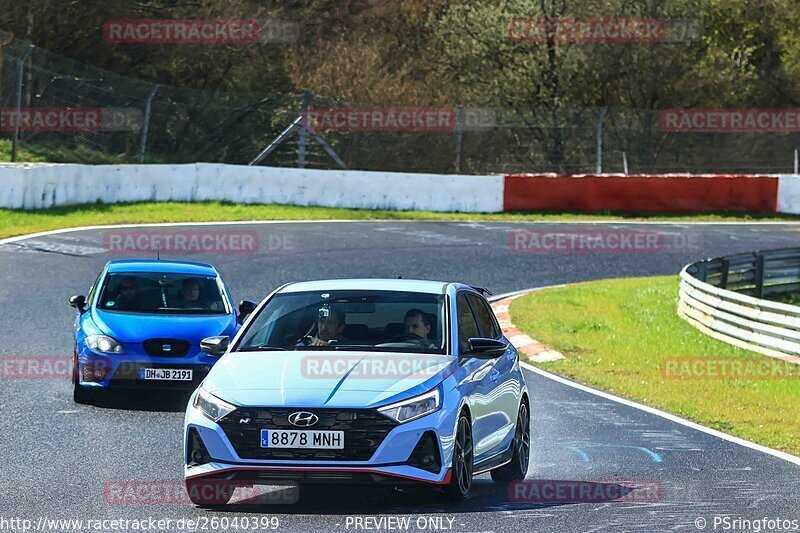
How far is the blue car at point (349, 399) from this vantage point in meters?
8.58

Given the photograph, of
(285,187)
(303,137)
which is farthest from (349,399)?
(303,137)

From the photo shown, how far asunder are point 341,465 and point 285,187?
27711mm

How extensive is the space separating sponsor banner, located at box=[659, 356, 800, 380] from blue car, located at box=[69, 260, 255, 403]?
5.76 metres

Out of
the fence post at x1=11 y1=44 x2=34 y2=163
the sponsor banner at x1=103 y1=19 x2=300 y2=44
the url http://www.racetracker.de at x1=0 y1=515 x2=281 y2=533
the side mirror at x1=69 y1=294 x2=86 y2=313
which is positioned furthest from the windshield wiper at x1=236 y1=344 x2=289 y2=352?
the sponsor banner at x1=103 y1=19 x2=300 y2=44

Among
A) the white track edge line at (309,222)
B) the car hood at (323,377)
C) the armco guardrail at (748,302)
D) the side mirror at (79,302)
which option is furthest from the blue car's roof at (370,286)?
the white track edge line at (309,222)

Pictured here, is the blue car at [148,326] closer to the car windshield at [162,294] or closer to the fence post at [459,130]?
the car windshield at [162,294]

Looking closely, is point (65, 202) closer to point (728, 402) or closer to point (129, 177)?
point (129, 177)

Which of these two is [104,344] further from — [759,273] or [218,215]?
[218,215]

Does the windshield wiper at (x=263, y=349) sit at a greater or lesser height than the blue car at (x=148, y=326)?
greater

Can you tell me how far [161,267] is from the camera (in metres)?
15.6

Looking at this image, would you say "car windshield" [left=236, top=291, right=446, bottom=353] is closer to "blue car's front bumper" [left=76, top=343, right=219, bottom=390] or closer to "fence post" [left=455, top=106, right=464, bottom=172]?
"blue car's front bumper" [left=76, top=343, right=219, bottom=390]

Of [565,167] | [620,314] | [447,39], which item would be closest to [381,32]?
[447,39]

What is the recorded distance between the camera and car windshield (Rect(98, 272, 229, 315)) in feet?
49.1

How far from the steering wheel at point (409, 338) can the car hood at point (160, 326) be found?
15.1ft
